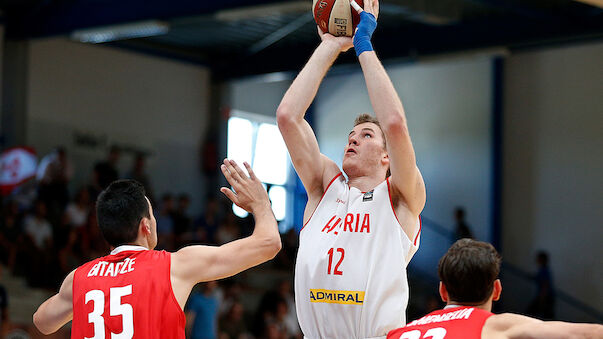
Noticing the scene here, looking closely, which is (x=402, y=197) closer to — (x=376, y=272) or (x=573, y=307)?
(x=376, y=272)

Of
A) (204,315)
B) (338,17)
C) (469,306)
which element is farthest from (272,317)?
(469,306)

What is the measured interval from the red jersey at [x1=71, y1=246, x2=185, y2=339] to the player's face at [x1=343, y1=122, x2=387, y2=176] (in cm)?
115

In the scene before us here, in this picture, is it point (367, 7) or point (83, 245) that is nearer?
point (367, 7)

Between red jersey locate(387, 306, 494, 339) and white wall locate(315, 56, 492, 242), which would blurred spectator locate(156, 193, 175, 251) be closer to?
white wall locate(315, 56, 492, 242)

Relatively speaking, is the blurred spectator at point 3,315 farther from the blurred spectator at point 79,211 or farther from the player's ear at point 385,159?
the player's ear at point 385,159

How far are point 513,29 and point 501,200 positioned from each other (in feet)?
16.0

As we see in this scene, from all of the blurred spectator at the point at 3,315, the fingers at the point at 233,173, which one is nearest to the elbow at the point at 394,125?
the fingers at the point at 233,173

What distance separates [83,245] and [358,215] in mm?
11304

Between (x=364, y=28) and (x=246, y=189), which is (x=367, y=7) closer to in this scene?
(x=364, y=28)

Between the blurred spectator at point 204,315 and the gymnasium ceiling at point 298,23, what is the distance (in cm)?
471

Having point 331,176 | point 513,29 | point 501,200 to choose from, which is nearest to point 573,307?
point 501,200

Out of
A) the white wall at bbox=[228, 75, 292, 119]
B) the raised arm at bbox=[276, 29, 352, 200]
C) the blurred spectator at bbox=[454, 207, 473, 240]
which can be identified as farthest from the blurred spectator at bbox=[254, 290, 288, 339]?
the raised arm at bbox=[276, 29, 352, 200]

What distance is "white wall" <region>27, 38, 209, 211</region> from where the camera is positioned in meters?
17.9

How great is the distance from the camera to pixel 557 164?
705 inches
